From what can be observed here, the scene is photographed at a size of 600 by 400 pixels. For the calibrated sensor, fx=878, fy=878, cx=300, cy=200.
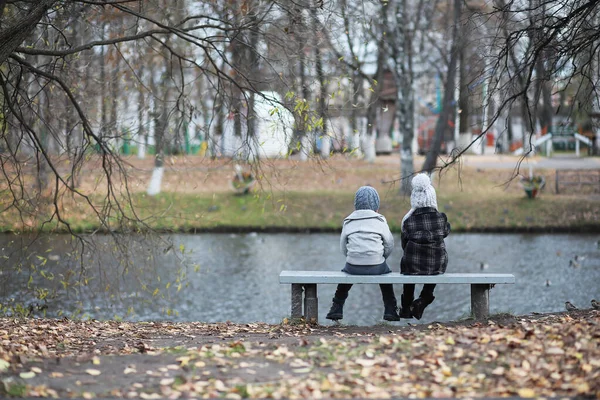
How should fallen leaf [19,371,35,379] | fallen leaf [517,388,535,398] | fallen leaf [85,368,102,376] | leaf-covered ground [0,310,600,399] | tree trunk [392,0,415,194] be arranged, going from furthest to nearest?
tree trunk [392,0,415,194], fallen leaf [85,368,102,376], fallen leaf [19,371,35,379], leaf-covered ground [0,310,600,399], fallen leaf [517,388,535,398]

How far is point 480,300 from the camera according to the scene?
29.9 feet

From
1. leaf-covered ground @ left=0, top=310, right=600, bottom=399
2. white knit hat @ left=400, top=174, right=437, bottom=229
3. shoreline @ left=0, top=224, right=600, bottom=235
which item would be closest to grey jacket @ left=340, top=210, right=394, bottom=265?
white knit hat @ left=400, top=174, right=437, bottom=229

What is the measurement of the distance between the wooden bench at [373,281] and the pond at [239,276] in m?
1.59

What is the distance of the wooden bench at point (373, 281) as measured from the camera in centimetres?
868

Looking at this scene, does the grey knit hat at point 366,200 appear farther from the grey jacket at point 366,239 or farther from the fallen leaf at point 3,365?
the fallen leaf at point 3,365

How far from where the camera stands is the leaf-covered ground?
5.49 meters

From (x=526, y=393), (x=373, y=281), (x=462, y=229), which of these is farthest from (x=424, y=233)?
(x=462, y=229)

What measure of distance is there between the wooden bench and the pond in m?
1.59

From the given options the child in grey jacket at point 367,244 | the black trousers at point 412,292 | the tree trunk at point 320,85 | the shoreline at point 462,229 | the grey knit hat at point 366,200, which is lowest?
the black trousers at point 412,292

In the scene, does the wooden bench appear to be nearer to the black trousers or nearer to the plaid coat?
the plaid coat

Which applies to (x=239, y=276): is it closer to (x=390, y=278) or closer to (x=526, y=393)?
(x=390, y=278)

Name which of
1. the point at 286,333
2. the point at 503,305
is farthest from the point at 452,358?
the point at 503,305

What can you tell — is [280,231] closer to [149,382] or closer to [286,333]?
[286,333]

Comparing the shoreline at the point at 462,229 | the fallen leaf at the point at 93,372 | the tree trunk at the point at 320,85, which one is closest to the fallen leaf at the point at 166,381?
the fallen leaf at the point at 93,372
